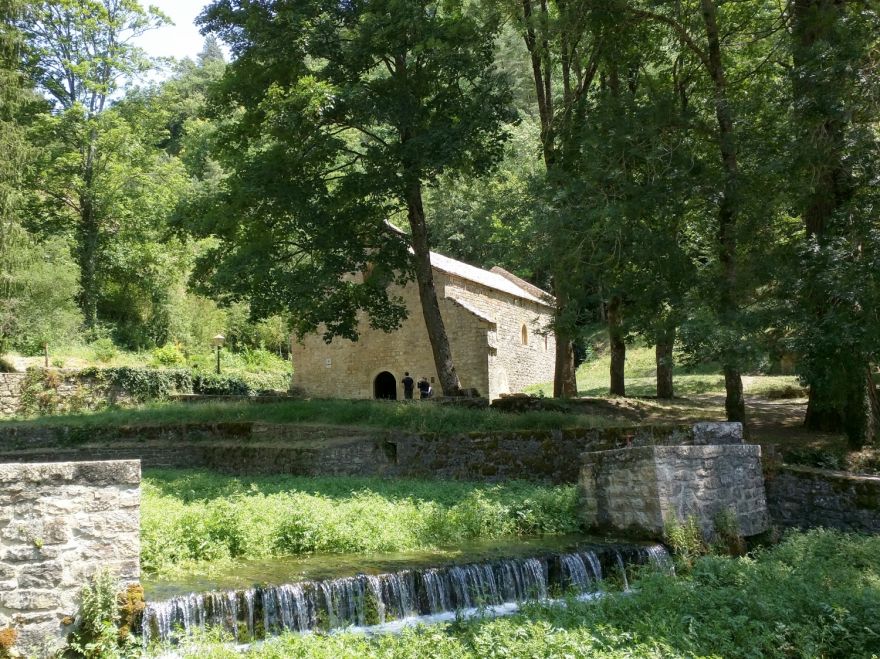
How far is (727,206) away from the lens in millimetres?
15281

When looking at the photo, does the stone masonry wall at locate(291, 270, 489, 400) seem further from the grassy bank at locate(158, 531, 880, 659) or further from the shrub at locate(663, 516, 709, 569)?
the grassy bank at locate(158, 531, 880, 659)

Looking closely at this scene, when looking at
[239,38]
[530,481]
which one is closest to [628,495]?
[530,481]

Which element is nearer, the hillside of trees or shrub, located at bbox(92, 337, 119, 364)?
the hillside of trees

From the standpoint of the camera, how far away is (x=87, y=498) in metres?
7.19

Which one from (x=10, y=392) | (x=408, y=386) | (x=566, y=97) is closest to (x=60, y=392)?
(x=10, y=392)

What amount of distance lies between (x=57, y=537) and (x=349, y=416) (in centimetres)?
1229

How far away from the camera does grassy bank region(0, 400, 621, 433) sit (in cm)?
1678

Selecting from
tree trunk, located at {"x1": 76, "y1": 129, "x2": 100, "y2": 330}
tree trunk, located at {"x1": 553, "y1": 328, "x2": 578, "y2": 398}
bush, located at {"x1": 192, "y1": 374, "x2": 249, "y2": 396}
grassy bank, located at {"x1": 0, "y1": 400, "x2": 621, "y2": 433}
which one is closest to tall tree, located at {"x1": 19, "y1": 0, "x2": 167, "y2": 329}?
tree trunk, located at {"x1": 76, "y1": 129, "x2": 100, "y2": 330}

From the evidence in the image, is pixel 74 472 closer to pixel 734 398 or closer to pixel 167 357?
pixel 734 398

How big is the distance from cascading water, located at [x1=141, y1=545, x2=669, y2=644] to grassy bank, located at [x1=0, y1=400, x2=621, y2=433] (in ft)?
21.0

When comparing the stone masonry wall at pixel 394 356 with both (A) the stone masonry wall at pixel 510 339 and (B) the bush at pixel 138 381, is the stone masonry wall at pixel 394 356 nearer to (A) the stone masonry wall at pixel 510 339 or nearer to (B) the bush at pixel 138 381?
(A) the stone masonry wall at pixel 510 339

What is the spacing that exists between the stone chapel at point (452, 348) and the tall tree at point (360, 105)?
7.59 m

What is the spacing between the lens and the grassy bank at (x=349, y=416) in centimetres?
1678

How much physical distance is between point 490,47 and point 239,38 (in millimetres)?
6620
